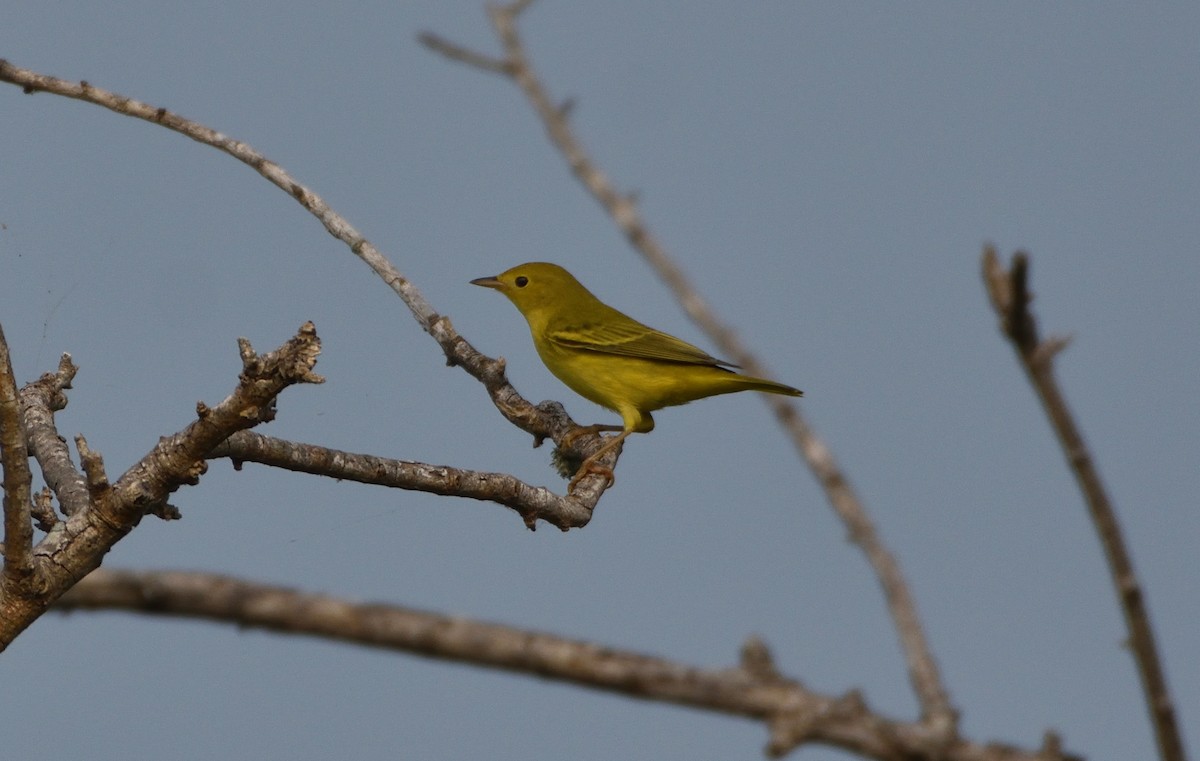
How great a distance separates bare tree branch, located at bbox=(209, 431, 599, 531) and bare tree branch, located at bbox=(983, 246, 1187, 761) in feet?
11.7

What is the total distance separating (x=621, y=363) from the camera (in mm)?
9250

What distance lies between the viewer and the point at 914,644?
2740 millimetres

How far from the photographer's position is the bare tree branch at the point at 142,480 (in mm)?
3951

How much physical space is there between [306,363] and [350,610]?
103 inches

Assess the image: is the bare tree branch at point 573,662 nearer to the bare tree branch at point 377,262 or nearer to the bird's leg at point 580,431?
the bare tree branch at point 377,262

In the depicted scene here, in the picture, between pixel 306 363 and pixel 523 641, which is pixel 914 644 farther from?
pixel 306 363

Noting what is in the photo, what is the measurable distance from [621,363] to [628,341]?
33cm

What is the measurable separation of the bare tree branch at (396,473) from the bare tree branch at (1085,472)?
140 inches

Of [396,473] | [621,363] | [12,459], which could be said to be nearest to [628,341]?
[621,363]

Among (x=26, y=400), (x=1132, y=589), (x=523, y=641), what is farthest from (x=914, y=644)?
(x=26, y=400)

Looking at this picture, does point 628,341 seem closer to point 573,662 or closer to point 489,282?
point 489,282

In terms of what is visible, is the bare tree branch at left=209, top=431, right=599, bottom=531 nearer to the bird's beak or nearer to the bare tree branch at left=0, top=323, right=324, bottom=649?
the bare tree branch at left=0, top=323, right=324, bottom=649

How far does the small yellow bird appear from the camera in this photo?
29.3 ft

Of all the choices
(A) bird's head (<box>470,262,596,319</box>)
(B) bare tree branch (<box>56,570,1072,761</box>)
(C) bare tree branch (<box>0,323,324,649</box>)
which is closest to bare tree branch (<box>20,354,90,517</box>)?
(C) bare tree branch (<box>0,323,324,649</box>)
